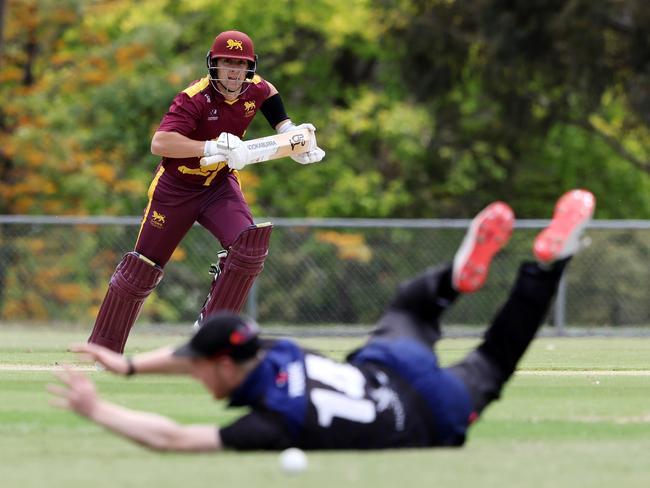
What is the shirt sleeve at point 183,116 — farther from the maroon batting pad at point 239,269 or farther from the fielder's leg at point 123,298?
the fielder's leg at point 123,298

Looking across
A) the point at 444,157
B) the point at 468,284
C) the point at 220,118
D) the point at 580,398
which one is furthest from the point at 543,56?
the point at 468,284

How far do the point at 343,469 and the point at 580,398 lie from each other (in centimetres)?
350

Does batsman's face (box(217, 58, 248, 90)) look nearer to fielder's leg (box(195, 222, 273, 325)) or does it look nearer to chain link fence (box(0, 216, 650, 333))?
fielder's leg (box(195, 222, 273, 325))

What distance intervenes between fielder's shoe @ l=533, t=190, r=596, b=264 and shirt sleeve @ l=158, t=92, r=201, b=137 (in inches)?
164

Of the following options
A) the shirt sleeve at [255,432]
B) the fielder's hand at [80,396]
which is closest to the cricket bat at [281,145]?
the shirt sleeve at [255,432]

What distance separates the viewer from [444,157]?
34938 mm

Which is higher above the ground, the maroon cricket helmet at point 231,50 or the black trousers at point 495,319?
the maroon cricket helmet at point 231,50

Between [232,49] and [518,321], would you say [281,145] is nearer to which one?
[232,49]

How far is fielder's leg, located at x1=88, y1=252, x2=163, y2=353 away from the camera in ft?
36.5

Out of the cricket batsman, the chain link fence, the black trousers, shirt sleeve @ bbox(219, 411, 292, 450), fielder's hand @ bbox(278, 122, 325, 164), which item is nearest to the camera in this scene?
shirt sleeve @ bbox(219, 411, 292, 450)

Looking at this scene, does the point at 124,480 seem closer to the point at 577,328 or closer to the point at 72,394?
the point at 72,394

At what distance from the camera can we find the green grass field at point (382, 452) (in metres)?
5.79

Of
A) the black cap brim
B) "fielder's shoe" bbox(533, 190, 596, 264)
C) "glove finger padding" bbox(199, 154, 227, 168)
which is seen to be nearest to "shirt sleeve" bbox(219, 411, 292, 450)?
the black cap brim

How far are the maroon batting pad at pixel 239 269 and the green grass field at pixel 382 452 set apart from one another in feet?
2.72
